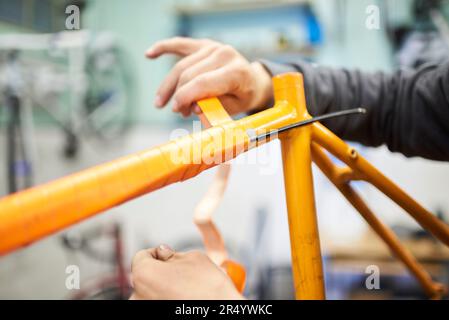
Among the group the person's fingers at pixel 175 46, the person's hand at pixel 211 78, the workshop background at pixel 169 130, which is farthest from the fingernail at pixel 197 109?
the workshop background at pixel 169 130

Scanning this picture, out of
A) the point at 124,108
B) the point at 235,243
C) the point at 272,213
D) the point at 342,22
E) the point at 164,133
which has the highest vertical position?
the point at 342,22

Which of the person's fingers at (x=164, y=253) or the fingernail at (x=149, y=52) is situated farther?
the fingernail at (x=149, y=52)

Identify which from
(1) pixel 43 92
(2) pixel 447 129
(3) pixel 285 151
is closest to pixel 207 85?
(3) pixel 285 151

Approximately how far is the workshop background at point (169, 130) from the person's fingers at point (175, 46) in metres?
0.71

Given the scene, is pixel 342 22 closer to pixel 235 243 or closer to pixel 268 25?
pixel 268 25

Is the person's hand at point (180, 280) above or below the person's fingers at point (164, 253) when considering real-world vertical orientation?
below

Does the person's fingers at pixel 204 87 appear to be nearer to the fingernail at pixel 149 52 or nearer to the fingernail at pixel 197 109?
the fingernail at pixel 197 109

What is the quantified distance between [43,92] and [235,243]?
4.17 feet

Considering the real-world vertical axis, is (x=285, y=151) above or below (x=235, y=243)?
above

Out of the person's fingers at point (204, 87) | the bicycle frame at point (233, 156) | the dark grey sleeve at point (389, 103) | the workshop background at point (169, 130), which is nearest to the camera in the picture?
the bicycle frame at point (233, 156)

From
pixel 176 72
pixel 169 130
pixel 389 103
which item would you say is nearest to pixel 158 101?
pixel 176 72

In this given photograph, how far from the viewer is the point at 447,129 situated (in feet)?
1.66

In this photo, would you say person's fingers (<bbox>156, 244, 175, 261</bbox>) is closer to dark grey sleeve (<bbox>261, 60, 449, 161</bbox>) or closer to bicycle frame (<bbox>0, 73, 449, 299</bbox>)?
bicycle frame (<bbox>0, 73, 449, 299</bbox>)

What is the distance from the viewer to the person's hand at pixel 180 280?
274mm
